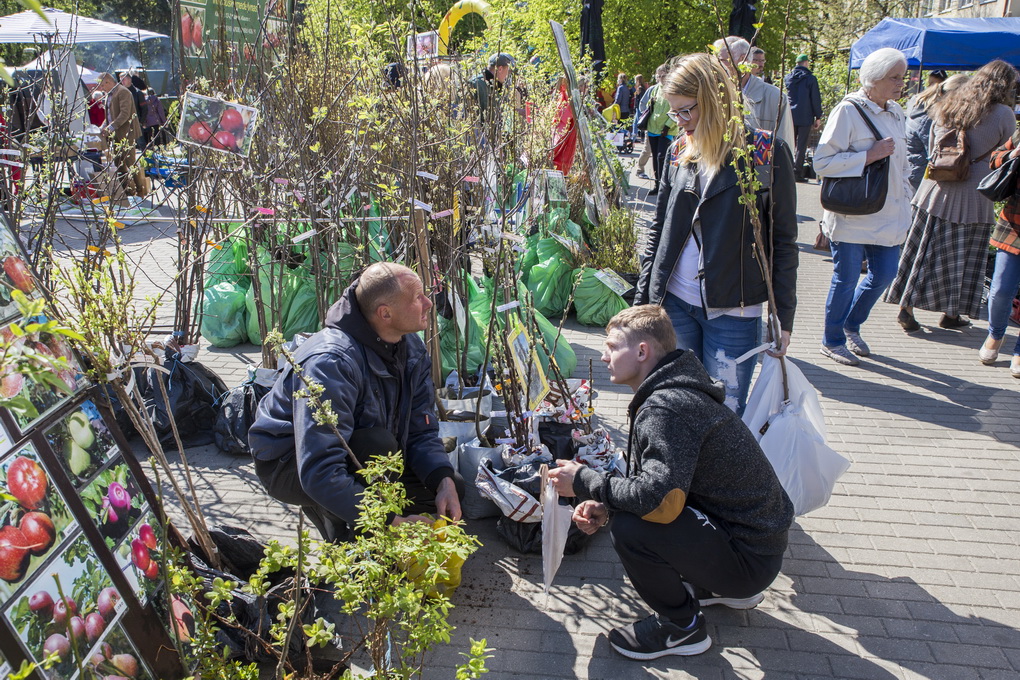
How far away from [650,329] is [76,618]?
5.74 ft

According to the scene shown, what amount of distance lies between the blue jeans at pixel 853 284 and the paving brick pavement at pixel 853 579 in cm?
82

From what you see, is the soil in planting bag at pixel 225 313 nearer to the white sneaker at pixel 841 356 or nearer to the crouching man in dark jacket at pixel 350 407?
the crouching man in dark jacket at pixel 350 407

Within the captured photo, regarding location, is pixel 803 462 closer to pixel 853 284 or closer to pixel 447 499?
pixel 447 499

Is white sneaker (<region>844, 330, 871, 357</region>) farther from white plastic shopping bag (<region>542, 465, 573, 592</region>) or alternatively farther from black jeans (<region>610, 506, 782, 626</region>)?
white plastic shopping bag (<region>542, 465, 573, 592</region>)

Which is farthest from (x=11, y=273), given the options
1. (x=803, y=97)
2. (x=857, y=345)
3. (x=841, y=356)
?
(x=803, y=97)

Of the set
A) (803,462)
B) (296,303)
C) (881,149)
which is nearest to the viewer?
(803,462)

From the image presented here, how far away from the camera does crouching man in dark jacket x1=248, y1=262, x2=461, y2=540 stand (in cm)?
240

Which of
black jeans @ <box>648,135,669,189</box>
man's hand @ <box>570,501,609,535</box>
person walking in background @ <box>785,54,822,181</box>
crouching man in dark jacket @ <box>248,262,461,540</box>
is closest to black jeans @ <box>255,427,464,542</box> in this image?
crouching man in dark jacket @ <box>248,262,461,540</box>

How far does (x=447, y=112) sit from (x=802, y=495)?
2.66 meters

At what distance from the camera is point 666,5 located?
62.2ft

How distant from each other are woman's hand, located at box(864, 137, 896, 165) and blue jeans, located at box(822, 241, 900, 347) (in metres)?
0.63

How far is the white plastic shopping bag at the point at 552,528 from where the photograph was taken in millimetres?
2637

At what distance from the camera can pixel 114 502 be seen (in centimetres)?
201

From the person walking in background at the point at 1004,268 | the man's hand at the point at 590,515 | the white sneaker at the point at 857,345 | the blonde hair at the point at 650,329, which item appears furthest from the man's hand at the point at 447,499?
the person walking in background at the point at 1004,268
